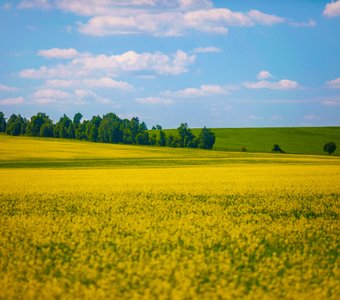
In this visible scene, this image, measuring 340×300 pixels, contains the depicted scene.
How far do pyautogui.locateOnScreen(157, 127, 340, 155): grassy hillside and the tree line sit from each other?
7497 mm

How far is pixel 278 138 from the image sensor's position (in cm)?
13162

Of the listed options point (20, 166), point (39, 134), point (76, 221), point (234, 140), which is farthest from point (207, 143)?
point (76, 221)

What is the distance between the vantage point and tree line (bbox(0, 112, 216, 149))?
10712 centimetres

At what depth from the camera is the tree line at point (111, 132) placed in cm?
10712

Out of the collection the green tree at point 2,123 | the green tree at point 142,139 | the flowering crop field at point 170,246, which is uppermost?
the green tree at point 2,123

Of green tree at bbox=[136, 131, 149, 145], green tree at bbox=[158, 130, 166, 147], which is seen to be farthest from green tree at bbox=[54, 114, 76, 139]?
green tree at bbox=[158, 130, 166, 147]

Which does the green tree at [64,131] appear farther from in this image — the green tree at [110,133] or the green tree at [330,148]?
the green tree at [330,148]

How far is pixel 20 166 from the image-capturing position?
160ft

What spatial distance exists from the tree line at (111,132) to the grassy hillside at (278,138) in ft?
24.6

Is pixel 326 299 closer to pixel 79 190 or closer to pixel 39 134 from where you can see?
pixel 79 190

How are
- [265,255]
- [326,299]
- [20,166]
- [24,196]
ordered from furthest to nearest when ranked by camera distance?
[20,166] → [24,196] → [265,255] → [326,299]

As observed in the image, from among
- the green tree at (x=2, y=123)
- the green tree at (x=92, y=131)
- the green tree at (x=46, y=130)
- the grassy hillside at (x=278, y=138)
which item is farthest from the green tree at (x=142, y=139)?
the green tree at (x=2, y=123)

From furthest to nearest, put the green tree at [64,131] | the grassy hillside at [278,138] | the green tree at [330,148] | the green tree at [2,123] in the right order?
the green tree at [2,123]
the green tree at [64,131]
the grassy hillside at [278,138]
the green tree at [330,148]

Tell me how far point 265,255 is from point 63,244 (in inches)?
202
